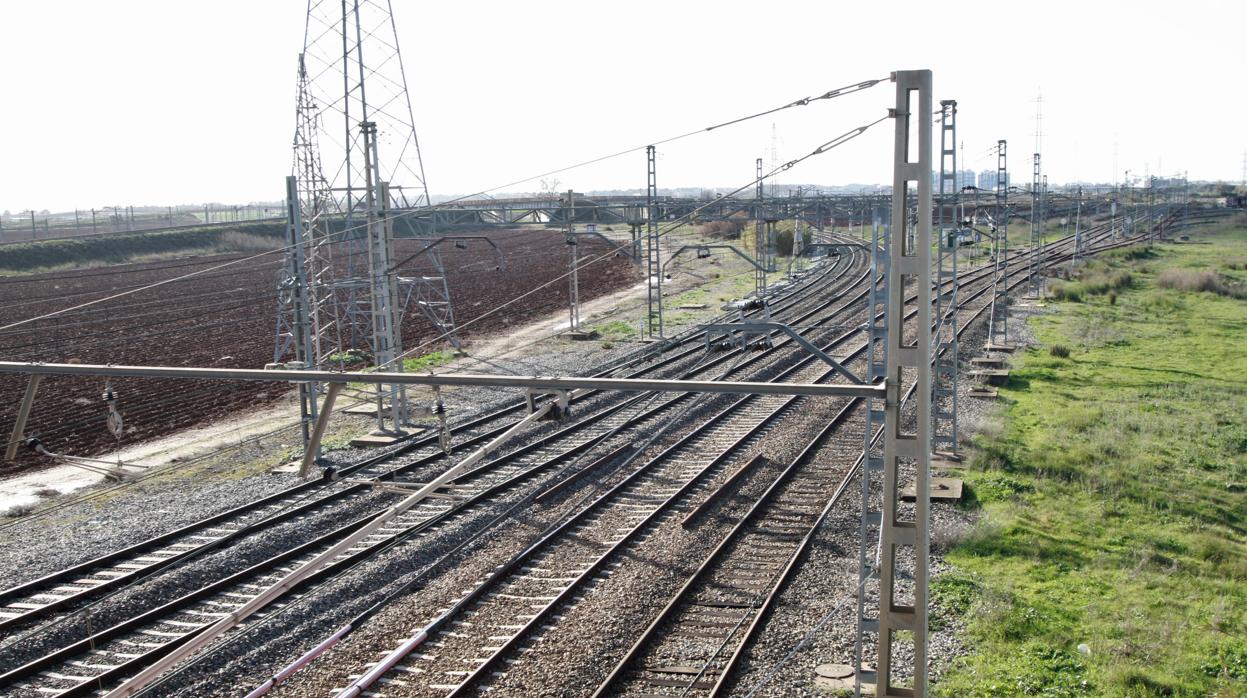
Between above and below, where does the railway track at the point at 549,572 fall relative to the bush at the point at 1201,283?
below

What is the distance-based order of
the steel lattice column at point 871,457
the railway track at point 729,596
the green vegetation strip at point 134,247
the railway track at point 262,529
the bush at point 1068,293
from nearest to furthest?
the steel lattice column at point 871,457 < the railway track at point 729,596 < the railway track at point 262,529 < the bush at point 1068,293 < the green vegetation strip at point 134,247

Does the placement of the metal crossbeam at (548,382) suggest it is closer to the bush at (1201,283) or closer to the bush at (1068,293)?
the bush at (1068,293)

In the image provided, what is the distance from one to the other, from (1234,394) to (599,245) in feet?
165

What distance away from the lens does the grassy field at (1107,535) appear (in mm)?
9469

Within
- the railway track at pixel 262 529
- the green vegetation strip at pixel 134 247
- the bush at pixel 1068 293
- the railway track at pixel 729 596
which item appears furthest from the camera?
the green vegetation strip at pixel 134 247

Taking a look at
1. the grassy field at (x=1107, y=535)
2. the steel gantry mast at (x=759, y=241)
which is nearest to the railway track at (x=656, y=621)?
the grassy field at (x=1107, y=535)

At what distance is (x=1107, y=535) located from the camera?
12961 mm

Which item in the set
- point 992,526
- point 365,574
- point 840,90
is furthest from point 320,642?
point 992,526

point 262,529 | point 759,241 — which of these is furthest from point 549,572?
point 759,241

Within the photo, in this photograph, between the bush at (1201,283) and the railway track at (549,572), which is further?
the bush at (1201,283)

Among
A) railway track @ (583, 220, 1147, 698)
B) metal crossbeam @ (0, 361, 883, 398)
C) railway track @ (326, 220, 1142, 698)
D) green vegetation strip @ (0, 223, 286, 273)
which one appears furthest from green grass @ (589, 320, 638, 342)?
green vegetation strip @ (0, 223, 286, 273)

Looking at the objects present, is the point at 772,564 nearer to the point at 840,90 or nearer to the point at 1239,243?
the point at 840,90

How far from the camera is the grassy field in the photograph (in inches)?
373

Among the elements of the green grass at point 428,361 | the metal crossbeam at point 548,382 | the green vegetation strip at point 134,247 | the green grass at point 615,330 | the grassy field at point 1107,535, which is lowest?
the grassy field at point 1107,535
